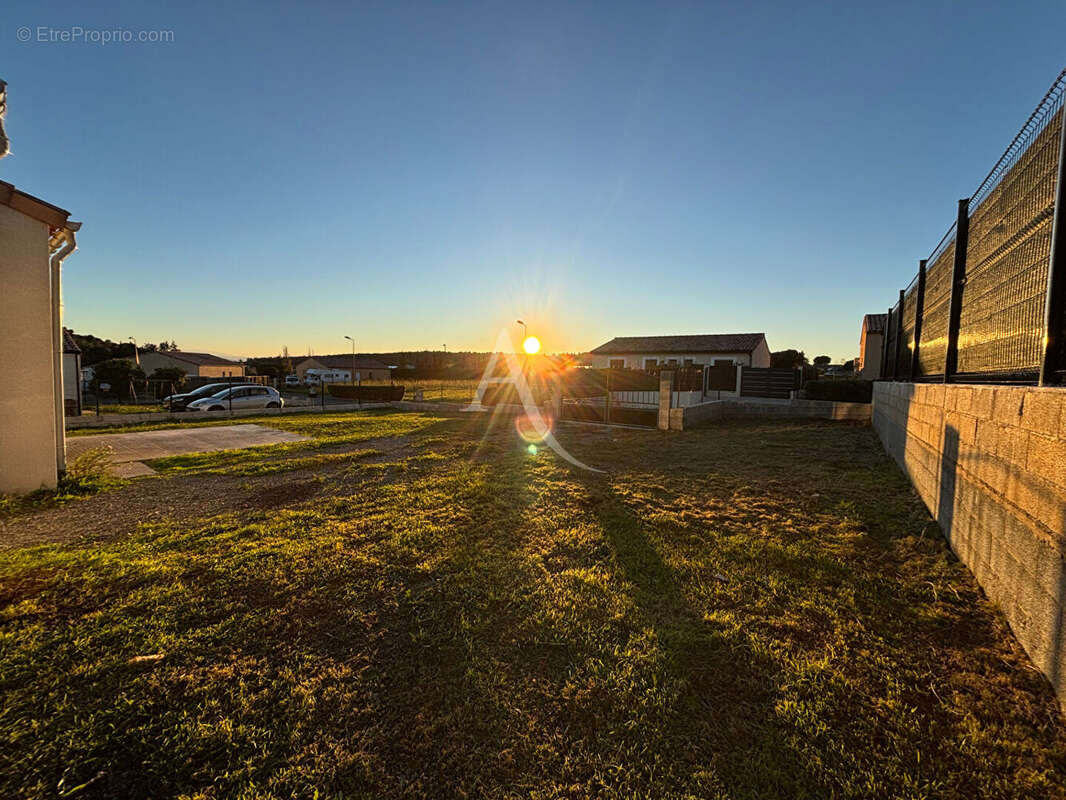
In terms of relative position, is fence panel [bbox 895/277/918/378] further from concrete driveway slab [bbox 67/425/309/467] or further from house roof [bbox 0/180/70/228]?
concrete driveway slab [bbox 67/425/309/467]

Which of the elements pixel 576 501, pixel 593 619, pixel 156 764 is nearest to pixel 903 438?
pixel 576 501

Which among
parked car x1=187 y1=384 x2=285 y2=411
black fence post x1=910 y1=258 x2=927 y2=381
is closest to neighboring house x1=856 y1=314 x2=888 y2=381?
black fence post x1=910 y1=258 x2=927 y2=381

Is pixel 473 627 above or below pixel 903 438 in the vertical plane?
below

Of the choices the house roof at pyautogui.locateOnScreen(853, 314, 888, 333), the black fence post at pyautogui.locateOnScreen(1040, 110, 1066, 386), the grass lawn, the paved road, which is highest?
the house roof at pyautogui.locateOnScreen(853, 314, 888, 333)

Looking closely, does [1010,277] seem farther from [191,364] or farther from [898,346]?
[191,364]

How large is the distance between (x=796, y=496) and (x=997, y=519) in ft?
10.1

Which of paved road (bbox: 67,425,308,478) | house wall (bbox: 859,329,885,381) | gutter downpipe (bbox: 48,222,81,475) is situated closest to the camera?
gutter downpipe (bbox: 48,222,81,475)

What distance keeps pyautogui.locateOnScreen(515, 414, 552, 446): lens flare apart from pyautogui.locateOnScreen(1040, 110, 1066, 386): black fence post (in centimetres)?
860

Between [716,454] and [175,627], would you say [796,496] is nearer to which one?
[716,454]

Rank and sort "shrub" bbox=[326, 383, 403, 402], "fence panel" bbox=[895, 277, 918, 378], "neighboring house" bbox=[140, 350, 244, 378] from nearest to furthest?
"fence panel" bbox=[895, 277, 918, 378] → "shrub" bbox=[326, 383, 403, 402] → "neighboring house" bbox=[140, 350, 244, 378]

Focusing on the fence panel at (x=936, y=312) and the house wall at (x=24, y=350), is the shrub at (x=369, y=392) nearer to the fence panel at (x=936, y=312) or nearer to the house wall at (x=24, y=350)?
the house wall at (x=24, y=350)

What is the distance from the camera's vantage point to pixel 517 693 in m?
2.40

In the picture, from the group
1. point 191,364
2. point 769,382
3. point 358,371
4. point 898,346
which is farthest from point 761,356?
point 191,364

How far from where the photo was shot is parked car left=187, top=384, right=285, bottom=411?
17062mm
